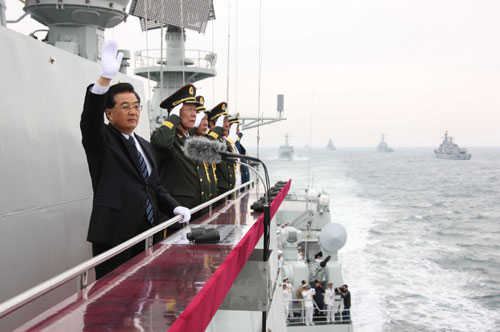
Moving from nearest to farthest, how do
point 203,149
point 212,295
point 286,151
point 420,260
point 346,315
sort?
1. point 212,295
2. point 203,149
3. point 346,315
4. point 420,260
5. point 286,151

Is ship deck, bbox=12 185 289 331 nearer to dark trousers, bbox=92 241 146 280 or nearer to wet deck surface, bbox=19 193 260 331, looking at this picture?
wet deck surface, bbox=19 193 260 331

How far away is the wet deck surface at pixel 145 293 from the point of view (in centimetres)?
171

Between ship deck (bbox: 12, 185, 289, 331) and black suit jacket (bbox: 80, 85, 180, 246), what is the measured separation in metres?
0.26

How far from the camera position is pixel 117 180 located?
305cm

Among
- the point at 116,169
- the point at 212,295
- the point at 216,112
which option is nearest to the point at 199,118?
the point at 216,112

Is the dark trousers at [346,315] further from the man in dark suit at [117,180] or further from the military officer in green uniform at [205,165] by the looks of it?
the man in dark suit at [117,180]

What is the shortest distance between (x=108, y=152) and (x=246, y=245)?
1107 millimetres

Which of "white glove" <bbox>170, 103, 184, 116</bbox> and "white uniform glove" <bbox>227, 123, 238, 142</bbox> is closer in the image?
"white glove" <bbox>170, 103, 184, 116</bbox>

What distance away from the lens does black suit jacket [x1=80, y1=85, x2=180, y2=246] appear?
9.64ft

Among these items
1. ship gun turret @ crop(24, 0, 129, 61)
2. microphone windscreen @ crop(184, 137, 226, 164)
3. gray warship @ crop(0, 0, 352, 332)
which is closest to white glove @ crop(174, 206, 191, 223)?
microphone windscreen @ crop(184, 137, 226, 164)

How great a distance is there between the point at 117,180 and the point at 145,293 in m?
1.13

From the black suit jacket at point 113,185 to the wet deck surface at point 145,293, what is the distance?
0.26 meters

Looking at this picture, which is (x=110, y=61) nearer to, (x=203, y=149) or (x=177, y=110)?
(x=203, y=149)

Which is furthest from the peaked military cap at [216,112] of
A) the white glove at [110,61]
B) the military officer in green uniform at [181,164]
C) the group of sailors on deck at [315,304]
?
the group of sailors on deck at [315,304]
